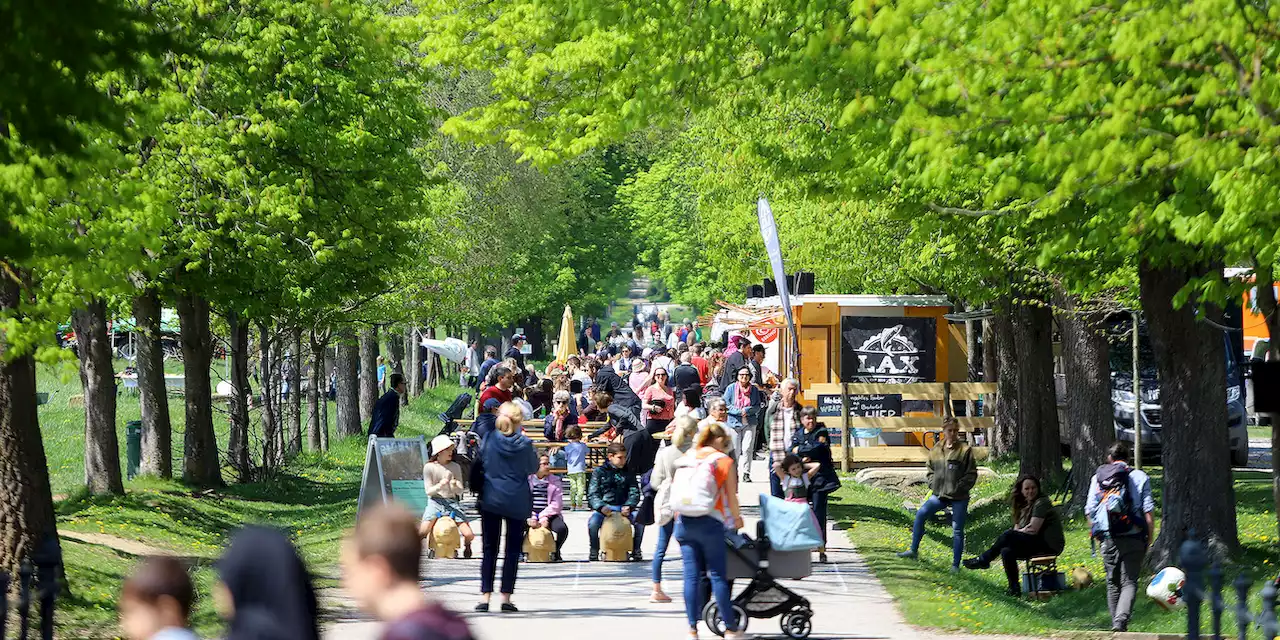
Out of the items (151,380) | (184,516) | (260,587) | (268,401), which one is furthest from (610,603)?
(268,401)

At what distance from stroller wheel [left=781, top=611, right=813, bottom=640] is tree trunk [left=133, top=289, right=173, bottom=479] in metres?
14.1

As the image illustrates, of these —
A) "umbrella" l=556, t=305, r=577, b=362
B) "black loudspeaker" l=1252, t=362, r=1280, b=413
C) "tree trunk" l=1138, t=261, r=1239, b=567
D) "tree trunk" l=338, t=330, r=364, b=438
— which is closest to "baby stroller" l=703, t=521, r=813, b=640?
"black loudspeaker" l=1252, t=362, r=1280, b=413

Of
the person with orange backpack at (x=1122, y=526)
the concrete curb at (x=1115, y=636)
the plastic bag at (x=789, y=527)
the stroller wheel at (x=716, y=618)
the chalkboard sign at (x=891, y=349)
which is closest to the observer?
the concrete curb at (x=1115, y=636)

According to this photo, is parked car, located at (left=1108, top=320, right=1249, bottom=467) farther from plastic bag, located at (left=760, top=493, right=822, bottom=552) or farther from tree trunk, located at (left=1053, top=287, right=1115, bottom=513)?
plastic bag, located at (left=760, top=493, right=822, bottom=552)

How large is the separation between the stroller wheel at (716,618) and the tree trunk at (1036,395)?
12.3 metres

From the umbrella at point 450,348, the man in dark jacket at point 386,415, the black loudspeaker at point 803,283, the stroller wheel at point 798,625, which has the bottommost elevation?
the stroller wheel at point 798,625

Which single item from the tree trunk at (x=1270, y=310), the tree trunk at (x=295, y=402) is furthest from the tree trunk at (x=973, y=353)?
the tree trunk at (x=1270, y=310)

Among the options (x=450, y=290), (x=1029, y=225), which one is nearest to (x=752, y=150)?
(x=1029, y=225)

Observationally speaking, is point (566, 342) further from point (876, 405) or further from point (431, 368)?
point (431, 368)

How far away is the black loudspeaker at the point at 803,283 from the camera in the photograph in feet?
113

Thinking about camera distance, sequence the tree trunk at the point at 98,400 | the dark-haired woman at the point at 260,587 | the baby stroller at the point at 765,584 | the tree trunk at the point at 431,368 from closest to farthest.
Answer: the dark-haired woman at the point at 260,587, the baby stroller at the point at 765,584, the tree trunk at the point at 98,400, the tree trunk at the point at 431,368

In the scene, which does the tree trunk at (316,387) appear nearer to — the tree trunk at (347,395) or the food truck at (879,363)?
the tree trunk at (347,395)

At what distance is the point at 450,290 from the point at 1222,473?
23.1 meters

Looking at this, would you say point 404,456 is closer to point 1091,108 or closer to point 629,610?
point 629,610
